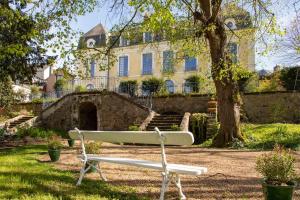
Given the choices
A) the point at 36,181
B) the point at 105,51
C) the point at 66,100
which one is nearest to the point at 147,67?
the point at 66,100

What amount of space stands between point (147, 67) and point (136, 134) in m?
31.4

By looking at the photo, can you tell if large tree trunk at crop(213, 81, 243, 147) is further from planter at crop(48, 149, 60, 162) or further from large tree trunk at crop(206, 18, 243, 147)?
planter at crop(48, 149, 60, 162)

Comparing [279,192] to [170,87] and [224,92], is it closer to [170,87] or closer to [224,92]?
[224,92]

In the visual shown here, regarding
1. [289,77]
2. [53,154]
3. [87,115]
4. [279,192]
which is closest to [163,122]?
[87,115]

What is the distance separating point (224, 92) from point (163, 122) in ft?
16.4

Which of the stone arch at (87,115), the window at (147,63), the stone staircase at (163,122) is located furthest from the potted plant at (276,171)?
the window at (147,63)

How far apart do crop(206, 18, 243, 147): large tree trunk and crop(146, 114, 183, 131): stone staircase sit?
11.9 feet

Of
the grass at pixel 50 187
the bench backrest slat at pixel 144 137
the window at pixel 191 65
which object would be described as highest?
the window at pixel 191 65

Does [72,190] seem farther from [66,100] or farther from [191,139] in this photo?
[66,100]

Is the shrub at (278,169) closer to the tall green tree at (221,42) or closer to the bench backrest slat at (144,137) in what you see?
the bench backrest slat at (144,137)

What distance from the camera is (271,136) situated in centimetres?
1486

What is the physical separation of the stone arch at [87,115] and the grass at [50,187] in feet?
51.0

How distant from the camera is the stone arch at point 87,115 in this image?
75.4 feet

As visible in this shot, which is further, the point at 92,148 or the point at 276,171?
the point at 92,148
